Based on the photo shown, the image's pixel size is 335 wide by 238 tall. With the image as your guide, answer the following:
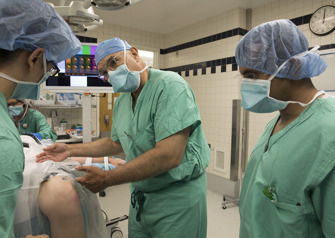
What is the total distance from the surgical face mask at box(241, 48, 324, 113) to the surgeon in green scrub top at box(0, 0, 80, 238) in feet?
2.37

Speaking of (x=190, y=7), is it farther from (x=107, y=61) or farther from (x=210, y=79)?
(x=107, y=61)

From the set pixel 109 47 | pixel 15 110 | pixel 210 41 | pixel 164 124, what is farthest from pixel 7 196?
pixel 210 41

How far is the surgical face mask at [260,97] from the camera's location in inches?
36.1

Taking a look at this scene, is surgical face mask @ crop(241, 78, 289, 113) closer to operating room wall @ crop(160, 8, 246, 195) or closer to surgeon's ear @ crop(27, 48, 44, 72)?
surgeon's ear @ crop(27, 48, 44, 72)

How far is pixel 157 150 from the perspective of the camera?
1.13 m

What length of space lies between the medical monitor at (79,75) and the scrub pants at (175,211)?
1380 mm

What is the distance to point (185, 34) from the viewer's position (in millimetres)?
4457

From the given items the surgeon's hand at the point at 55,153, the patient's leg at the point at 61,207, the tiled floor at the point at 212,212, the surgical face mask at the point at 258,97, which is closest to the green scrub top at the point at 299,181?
the surgical face mask at the point at 258,97

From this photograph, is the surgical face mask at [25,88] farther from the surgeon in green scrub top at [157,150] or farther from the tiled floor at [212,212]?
the tiled floor at [212,212]

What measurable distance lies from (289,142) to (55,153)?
3.89 ft

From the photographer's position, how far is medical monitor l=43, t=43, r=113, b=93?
7.36 feet

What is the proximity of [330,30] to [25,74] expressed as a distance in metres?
3.14

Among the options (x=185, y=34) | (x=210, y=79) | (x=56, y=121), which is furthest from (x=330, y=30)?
(x=56, y=121)

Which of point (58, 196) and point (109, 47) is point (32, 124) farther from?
point (58, 196)
